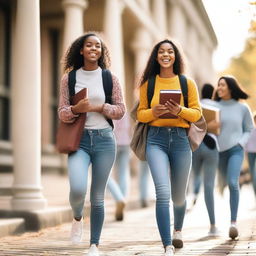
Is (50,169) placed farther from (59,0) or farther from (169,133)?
(169,133)

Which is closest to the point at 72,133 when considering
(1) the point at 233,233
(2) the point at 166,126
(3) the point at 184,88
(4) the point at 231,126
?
(2) the point at 166,126

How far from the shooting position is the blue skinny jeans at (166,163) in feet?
17.6

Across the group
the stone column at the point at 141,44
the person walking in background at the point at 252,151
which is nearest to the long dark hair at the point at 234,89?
the person walking in background at the point at 252,151

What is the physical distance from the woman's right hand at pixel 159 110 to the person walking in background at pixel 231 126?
83.1 inches

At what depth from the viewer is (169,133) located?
5633 mm

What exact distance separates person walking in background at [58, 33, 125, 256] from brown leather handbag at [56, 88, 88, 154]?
0.16 ft

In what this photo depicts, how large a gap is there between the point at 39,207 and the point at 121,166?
2416 mm

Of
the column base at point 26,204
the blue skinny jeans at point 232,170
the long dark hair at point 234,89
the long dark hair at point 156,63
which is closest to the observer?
the long dark hair at point 156,63

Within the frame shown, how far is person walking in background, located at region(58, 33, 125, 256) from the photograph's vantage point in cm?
530

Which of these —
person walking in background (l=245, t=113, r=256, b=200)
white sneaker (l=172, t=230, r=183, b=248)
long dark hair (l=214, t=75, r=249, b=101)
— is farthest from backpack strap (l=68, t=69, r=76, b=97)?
person walking in background (l=245, t=113, r=256, b=200)

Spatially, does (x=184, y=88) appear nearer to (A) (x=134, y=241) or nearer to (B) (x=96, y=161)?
(B) (x=96, y=161)

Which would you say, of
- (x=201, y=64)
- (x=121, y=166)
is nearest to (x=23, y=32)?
(x=121, y=166)

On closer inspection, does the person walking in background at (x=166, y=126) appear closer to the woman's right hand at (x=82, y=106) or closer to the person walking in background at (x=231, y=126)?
the woman's right hand at (x=82, y=106)

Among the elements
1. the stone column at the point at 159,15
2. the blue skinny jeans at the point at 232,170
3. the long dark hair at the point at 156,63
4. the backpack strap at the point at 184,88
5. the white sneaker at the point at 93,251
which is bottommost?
the white sneaker at the point at 93,251
